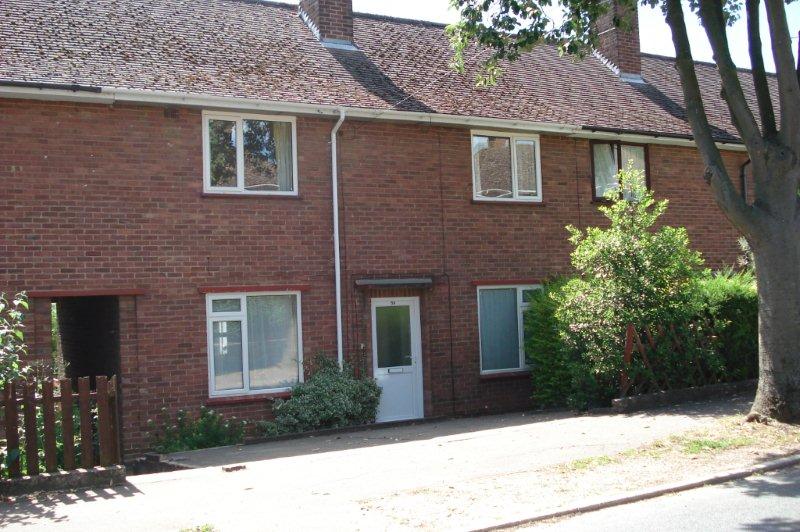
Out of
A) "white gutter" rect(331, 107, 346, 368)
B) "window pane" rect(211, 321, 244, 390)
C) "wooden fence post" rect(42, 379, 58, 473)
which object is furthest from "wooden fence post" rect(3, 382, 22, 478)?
"white gutter" rect(331, 107, 346, 368)

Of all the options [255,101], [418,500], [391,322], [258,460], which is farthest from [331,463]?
[255,101]

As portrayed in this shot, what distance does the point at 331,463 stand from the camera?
10.3m

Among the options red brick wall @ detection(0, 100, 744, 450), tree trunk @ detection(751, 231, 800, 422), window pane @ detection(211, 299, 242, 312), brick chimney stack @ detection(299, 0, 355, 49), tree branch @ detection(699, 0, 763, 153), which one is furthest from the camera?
brick chimney stack @ detection(299, 0, 355, 49)

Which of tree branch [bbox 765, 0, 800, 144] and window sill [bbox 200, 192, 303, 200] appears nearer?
tree branch [bbox 765, 0, 800, 144]

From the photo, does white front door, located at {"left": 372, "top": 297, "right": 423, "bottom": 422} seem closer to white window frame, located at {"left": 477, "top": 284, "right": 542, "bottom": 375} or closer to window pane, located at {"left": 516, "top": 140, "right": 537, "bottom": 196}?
white window frame, located at {"left": 477, "top": 284, "right": 542, "bottom": 375}

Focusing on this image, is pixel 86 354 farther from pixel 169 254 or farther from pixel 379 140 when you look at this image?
pixel 379 140

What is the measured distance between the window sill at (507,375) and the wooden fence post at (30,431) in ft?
27.8

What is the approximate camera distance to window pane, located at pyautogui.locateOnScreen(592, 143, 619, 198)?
1750 cm

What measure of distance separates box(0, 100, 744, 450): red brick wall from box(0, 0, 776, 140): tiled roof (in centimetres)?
59

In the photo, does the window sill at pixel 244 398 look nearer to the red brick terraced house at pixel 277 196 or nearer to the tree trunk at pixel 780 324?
the red brick terraced house at pixel 277 196

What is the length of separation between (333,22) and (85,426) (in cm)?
1040

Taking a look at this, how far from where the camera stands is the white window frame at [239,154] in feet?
44.3

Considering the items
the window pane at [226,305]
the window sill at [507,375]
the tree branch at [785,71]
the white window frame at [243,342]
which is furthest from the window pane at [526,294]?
the tree branch at [785,71]

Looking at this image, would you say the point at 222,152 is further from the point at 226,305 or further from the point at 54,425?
the point at 54,425
